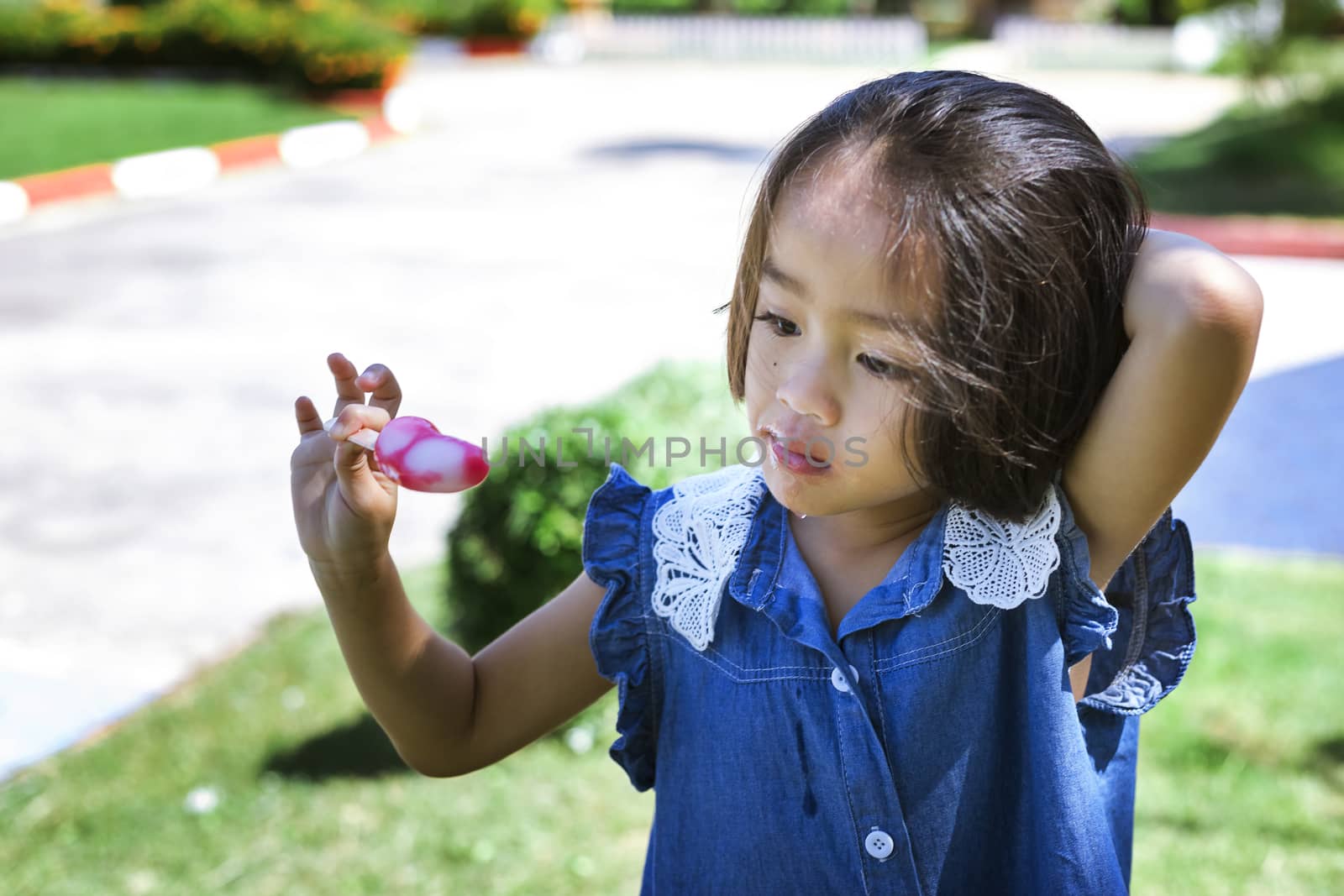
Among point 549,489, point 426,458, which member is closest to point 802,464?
point 426,458

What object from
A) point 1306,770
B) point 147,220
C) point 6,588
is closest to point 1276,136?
point 147,220

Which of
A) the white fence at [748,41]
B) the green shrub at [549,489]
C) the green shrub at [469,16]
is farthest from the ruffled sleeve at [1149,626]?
the green shrub at [469,16]

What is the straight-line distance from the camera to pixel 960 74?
1319 millimetres

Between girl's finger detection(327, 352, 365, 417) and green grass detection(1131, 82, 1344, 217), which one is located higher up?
girl's finger detection(327, 352, 365, 417)

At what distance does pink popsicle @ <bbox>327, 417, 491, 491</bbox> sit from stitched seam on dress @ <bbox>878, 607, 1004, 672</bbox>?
0.43m

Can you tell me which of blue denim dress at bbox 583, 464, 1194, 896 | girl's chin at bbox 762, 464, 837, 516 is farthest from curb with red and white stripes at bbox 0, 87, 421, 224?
girl's chin at bbox 762, 464, 837, 516

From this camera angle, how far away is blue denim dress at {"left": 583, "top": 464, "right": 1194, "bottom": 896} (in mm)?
1306

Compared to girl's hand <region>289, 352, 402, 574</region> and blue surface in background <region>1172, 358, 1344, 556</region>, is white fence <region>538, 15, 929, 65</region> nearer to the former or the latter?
blue surface in background <region>1172, 358, 1344, 556</region>

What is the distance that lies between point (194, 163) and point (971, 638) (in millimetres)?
13309

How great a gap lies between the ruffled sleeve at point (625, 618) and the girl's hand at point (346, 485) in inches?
9.0

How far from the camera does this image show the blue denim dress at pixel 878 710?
4.28 feet

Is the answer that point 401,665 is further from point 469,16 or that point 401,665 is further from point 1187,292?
point 469,16

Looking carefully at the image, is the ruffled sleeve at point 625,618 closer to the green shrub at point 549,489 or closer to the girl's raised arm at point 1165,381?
the girl's raised arm at point 1165,381

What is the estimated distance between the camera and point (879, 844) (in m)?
1.29
